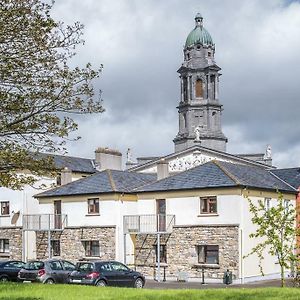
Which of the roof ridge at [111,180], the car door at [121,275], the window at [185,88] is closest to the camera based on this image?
the car door at [121,275]

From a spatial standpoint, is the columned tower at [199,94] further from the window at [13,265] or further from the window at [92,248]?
the window at [13,265]

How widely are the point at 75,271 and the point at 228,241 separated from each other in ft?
37.9

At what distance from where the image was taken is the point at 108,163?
5444cm

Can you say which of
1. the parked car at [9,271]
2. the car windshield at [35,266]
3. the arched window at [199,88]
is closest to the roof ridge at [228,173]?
the car windshield at [35,266]

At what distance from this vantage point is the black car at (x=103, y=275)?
30253 millimetres

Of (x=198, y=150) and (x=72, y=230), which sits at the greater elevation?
(x=198, y=150)

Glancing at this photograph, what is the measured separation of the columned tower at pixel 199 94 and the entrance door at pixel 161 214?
5354 cm

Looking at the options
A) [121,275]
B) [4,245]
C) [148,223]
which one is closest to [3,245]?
[4,245]

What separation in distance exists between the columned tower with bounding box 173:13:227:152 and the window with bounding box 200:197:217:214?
5558 centimetres

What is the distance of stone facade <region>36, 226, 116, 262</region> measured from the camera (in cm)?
4388

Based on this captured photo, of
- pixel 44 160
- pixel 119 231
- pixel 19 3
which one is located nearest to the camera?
pixel 19 3

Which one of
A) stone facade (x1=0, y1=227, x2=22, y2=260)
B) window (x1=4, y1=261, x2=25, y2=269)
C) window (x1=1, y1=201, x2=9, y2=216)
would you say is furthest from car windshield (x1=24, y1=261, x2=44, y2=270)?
window (x1=1, y1=201, x2=9, y2=216)

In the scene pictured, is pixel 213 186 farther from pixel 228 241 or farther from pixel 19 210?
pixel 19 210

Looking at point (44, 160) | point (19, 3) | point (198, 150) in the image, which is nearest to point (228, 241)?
point (44, 160)
